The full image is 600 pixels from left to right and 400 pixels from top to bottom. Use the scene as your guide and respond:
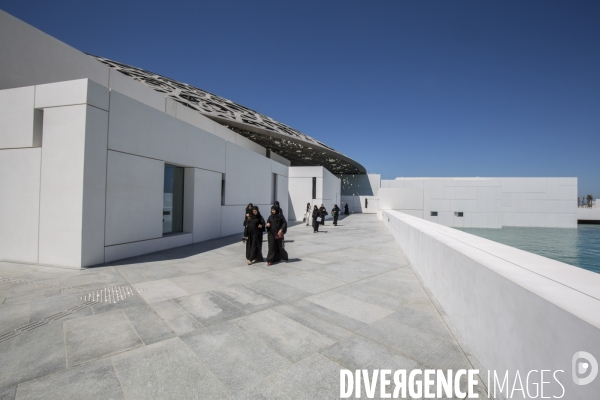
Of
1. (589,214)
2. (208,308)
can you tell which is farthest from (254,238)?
(589,214)

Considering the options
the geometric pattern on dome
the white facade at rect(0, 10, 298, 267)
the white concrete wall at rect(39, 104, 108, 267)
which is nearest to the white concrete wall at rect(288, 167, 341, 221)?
the geometric pattern on dome

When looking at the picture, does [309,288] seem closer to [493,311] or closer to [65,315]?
[493,311]

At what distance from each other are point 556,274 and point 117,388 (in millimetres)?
3726

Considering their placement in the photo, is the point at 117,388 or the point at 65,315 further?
the point at 65,315

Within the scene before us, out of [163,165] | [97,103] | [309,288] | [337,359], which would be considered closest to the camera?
[337,359]

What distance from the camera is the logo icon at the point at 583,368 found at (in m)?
1.30

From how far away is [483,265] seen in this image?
261 cm

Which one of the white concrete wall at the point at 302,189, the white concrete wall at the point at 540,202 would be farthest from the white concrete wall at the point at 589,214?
the white concrete wall at the point at 302,189

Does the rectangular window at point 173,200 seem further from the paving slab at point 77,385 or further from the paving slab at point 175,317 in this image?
the paving slab at point 77,385

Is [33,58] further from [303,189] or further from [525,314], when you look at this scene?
[303,189]

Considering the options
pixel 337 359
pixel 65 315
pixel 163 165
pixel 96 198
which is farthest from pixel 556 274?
pixel 163 165

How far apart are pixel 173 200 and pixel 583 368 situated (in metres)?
10.3

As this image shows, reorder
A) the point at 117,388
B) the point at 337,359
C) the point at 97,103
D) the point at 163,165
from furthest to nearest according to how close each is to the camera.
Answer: the point at 163,165
the point at 97,103
the point at 337,359
the point at 117,388

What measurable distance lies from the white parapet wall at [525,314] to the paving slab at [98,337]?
11.5 feet
